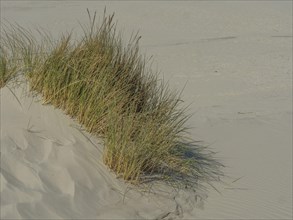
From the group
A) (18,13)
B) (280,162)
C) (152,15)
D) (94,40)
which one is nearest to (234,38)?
(152,15)

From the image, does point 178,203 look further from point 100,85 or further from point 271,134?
point 271,134

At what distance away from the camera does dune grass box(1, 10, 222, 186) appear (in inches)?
161

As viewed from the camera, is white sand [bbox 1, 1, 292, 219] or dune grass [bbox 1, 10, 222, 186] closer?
white sand [bbox 1, 1, 292, 219]

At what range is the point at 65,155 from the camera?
13.0ft

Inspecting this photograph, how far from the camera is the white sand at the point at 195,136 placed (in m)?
3.64

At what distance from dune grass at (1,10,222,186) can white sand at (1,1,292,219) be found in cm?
15

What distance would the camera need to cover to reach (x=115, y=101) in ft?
→ 14.1

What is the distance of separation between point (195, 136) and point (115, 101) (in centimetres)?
182

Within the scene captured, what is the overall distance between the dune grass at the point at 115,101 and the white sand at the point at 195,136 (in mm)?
146

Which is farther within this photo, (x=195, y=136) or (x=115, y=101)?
(x=195, y=136)

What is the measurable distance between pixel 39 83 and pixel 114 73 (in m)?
0.68

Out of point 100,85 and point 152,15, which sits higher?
point 152,15

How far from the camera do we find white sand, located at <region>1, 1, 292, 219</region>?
3.64 meters

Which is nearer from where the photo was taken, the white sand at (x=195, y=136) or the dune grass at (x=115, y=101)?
the white sand at (x=195, y=136)
